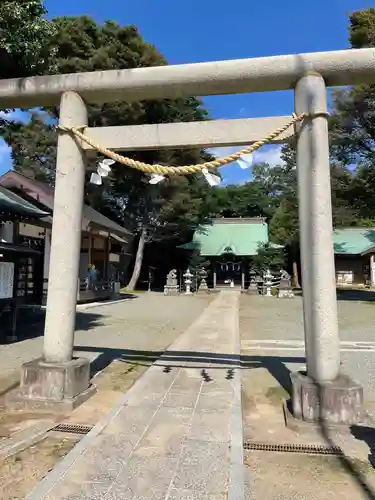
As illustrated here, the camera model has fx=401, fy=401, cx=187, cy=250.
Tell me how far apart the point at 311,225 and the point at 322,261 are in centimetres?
41

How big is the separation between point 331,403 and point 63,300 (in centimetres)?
315

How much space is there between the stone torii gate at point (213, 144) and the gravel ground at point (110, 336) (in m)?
1.96

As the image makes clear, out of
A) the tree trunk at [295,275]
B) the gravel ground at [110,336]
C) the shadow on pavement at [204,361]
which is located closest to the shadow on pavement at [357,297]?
the tree trunk at [295,275]

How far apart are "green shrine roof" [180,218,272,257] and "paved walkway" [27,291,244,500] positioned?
25.0 meters

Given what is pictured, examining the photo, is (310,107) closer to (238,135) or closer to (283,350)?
(238,135)

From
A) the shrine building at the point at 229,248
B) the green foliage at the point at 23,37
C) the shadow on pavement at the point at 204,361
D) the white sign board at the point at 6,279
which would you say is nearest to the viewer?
the shadow on pavement at the point at 204,361

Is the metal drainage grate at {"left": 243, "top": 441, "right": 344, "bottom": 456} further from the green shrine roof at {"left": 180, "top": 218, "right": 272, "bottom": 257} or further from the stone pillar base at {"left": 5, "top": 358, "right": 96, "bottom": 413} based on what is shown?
the green shrine roof at {"left": 180, "top": 218, "right": 272, "bottom": 257}

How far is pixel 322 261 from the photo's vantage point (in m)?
4.25

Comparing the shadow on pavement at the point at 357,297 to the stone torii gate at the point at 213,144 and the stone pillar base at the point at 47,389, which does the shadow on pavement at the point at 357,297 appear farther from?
the stone pillar base at the point at 47,389

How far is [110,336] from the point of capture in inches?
394

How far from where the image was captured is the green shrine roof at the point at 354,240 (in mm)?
38156

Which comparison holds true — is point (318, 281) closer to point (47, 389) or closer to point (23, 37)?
point (47, 389)

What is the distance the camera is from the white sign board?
7.82 m

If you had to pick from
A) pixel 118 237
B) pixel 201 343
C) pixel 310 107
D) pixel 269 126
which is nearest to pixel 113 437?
pixel 269 126
